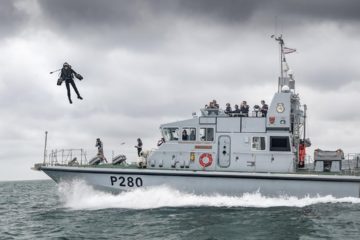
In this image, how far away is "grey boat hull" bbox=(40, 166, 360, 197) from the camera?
16891 millimetres

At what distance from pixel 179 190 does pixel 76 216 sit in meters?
4.15

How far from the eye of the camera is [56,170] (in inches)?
732

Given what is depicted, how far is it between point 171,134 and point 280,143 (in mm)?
4571

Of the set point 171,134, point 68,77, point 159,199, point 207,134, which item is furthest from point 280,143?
point 68,77

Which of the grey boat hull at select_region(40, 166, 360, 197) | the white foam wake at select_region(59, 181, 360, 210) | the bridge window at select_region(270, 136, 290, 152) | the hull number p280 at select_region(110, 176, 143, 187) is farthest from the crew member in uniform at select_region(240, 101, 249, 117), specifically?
the hull number p280 at select_region(110, 176, 143, 187)

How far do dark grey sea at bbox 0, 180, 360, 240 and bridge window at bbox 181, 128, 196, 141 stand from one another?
2375 millimetres

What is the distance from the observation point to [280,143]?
58.2ft

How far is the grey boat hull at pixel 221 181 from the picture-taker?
55.4ft

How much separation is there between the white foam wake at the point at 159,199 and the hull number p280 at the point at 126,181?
29 cm

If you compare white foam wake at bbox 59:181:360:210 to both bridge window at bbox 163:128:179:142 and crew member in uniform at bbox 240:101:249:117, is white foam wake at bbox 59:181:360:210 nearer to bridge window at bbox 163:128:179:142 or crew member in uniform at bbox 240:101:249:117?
bridge window at bbox 163:128:179:142

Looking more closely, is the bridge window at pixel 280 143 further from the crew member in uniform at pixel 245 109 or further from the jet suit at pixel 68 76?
the jet suit at pixel 68 76

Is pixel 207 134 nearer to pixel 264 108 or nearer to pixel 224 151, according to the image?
pixel 224 151

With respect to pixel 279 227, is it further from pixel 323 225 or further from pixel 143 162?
pixel 143 162

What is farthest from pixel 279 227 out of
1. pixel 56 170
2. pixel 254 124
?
pixel 56 170
